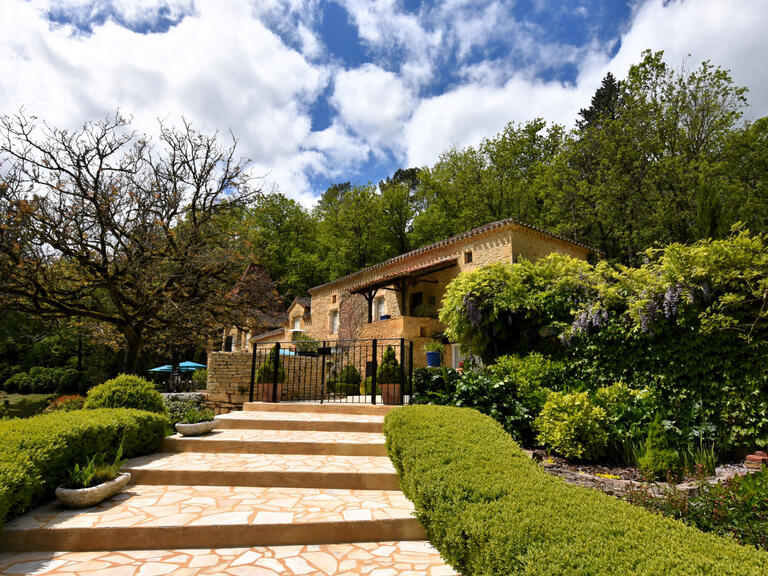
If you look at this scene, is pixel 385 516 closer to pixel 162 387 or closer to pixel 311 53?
pixel 311 53

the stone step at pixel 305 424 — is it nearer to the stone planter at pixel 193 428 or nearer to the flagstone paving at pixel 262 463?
the stone planter at pixel 193 428

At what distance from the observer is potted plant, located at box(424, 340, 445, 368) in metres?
13.7

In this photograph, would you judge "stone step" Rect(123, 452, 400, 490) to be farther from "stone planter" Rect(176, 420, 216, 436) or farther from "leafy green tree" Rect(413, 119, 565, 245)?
"leafy green tree" Rect(413, 119, 565, 245)

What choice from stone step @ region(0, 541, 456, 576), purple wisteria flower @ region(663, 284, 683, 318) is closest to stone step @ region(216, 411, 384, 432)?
stone step @ region(0, 541, 456, 576)

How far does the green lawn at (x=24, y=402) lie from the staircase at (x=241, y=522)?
13.8 meters

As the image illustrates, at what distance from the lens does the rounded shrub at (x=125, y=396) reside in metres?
6.07

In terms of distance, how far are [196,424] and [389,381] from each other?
A: 11.8ft

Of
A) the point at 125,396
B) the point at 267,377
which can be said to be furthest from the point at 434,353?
the point at 125,396

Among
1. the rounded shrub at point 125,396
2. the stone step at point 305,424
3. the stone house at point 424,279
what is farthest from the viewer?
the stone house at point 424,279

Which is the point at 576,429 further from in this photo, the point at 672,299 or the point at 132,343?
the point at 132,343

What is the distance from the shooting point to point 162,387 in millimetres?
19703

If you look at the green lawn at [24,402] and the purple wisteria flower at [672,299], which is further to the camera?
the green lawn at [24,402]

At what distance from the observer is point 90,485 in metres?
3.94

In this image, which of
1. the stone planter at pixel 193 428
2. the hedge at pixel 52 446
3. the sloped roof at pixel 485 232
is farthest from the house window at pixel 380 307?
the hedge at pixel 52 446
